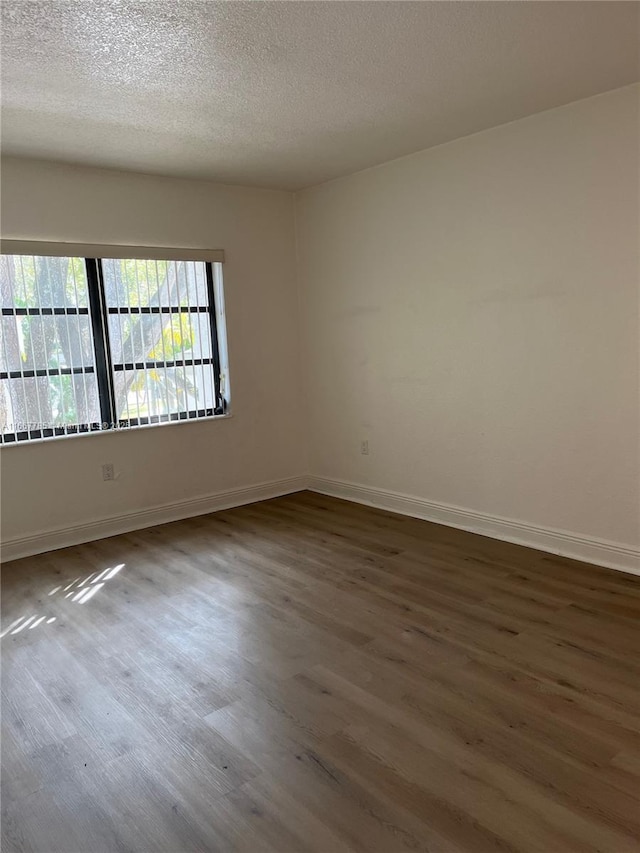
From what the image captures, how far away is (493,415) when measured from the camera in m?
3.96

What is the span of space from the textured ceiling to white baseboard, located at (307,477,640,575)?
7.69 feet

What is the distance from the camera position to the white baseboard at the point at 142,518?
4098 millimetres

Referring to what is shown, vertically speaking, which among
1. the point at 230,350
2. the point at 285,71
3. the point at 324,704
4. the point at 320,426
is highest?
the point at 285,71

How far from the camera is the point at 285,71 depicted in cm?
270

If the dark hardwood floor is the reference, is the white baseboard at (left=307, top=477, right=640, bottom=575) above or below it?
above

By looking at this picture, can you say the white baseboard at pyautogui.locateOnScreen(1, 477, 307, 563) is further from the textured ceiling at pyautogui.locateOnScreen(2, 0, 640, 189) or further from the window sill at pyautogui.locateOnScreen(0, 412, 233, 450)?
the textured ceiling at pyautogui.locateOnScreen(2, 0, 640, 189)

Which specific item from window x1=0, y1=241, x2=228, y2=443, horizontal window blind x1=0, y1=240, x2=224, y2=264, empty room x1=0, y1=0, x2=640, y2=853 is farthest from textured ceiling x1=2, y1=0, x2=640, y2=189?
window x1=0, y1=241, x2=228, y2=443

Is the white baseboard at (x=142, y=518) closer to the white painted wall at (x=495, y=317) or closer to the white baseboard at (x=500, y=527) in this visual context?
the white baseboard at (x=500, y=527)

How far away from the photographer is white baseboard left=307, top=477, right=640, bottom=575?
3.45 m

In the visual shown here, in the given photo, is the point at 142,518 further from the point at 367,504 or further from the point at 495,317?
the point at 495,317

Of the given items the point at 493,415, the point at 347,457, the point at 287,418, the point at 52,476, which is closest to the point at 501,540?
the point at 493,415

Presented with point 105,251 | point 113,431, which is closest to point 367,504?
point 113,431

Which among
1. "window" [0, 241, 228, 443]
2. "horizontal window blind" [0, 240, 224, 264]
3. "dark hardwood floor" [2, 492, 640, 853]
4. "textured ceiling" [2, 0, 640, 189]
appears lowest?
"dark hardwood floor" [2, 492, 640, 853]

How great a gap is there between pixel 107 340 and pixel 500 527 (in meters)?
2.88
